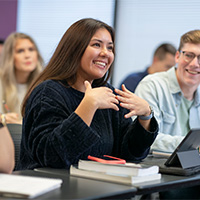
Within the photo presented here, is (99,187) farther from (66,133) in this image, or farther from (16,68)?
(16,68)

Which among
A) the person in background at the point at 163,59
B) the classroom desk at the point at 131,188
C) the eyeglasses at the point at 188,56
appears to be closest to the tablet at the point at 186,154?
the classroom desk at the point at 131,188

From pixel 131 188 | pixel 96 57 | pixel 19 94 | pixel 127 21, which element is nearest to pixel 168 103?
pixel 96 57

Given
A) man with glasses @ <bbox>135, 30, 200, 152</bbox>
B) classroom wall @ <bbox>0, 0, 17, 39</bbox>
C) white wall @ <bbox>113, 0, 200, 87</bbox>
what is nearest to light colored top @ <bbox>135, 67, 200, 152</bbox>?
man with glasses @ <bbox>135, 30, 200, 152</bbox>

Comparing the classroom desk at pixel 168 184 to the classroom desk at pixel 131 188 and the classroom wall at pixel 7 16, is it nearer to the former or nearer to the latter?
the classroom desk at pixel 131 188

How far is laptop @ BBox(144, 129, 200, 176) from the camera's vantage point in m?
1.67

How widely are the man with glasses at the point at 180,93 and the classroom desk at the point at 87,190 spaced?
1.39 metres

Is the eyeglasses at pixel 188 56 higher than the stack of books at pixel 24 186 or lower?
higher

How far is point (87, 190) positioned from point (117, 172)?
222 mm

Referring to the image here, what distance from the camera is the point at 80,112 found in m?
1.69

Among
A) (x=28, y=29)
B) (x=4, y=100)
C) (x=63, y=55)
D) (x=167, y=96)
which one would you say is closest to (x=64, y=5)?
(x=28, y=29)

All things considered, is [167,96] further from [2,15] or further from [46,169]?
[2,15]

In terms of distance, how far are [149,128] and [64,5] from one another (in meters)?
4.81

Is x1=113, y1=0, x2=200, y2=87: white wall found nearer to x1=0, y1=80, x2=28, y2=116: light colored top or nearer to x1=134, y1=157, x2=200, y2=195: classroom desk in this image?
x1=0, y1=80, x2=28, y2=116: light colored top

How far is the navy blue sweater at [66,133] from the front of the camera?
1669 mm
